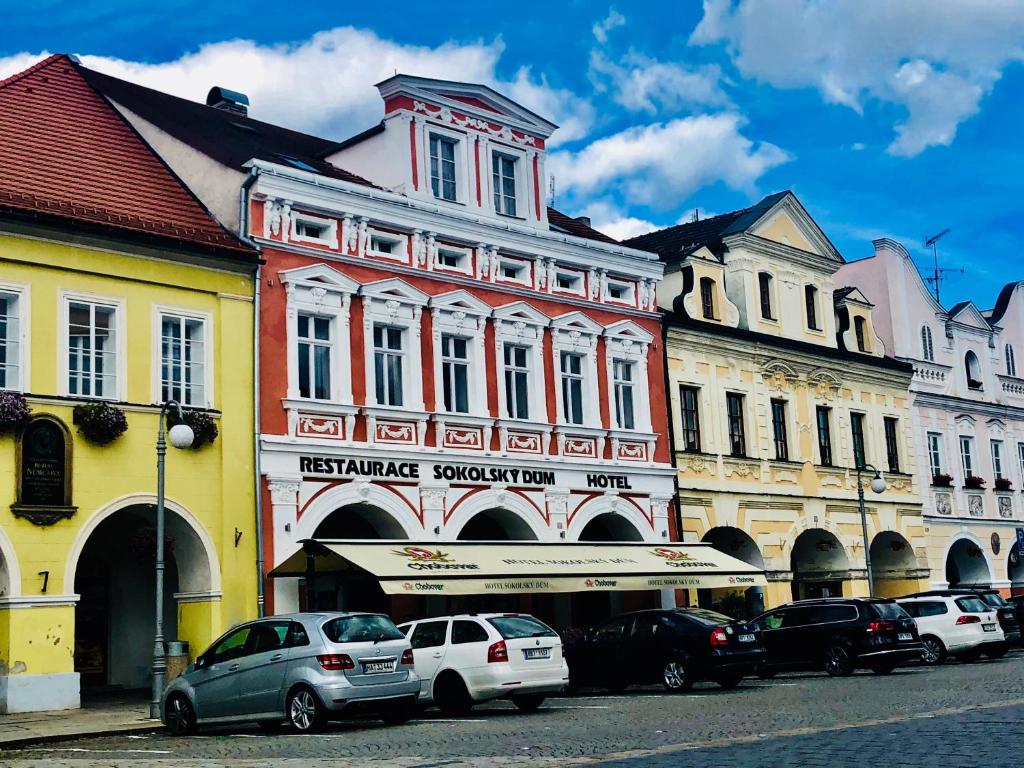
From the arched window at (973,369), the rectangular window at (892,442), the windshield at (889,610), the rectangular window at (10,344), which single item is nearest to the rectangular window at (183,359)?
the rectangular window at (10,344)

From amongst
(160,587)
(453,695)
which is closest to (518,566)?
(453,695)

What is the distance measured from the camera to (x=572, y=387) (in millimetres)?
34750

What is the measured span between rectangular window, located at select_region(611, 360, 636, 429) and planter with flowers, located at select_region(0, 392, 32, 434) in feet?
51.3

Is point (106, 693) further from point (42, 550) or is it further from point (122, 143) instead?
point (122, 143)

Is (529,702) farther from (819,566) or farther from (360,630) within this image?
(819,566)

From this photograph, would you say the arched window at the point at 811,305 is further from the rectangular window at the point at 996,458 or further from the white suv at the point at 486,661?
the white suv at the point at 486,661

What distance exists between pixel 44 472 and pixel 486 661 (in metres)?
8.82

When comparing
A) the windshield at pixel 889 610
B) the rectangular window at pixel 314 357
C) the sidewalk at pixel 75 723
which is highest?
the rectangular window at pixel 314 357

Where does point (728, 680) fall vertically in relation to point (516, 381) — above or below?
below

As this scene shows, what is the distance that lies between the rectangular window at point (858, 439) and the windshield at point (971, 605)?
12.0 m

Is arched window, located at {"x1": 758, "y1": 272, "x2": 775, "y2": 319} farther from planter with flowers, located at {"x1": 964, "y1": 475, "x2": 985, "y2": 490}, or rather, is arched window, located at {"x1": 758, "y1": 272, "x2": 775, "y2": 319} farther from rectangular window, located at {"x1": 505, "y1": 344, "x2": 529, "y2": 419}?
planter with flowers, located at {"x1": 964, "y1": 475, "x2": 985, "y2": 490}

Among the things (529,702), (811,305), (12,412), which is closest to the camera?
(529,702)

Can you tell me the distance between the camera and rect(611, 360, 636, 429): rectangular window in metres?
35.8

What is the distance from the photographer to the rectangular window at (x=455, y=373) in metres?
31.8
